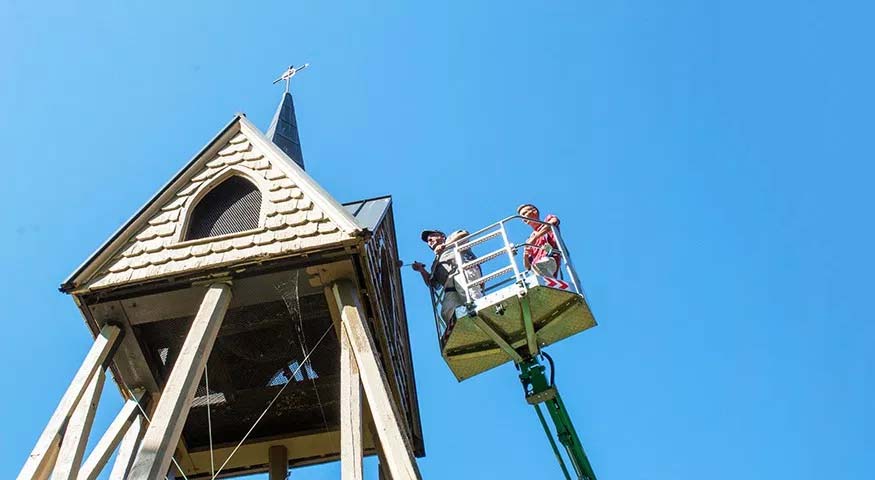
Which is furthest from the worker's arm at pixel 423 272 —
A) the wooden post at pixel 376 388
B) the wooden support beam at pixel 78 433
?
the wooden support beam at pixel 78 433

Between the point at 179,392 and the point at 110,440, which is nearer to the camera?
the point at 179,392

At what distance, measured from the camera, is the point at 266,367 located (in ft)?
30.6

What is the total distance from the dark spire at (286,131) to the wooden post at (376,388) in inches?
229

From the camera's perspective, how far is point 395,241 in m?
11.6

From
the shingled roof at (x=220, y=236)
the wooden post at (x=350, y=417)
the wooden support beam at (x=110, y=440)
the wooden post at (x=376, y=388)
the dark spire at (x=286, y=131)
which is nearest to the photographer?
the wooden post at (x=376, y=388)

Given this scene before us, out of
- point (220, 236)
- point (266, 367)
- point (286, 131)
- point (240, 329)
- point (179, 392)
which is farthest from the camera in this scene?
point (286, 131)

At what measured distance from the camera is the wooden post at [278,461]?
9.57 metres

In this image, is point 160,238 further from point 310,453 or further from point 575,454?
point 575,454

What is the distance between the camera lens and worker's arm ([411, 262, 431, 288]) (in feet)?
32.9

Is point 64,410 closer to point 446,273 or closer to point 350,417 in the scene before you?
point 350,417

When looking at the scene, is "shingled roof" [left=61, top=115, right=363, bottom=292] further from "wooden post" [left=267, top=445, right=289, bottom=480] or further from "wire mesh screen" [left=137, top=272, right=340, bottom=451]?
"wooden post" [left=267, top=445, right=289, bottom=480]

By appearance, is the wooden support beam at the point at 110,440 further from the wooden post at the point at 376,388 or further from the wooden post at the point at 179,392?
the wooden post at the point at 376,388

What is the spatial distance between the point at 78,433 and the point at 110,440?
0.99 meters

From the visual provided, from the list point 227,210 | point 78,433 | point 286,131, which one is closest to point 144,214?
point 227,210
